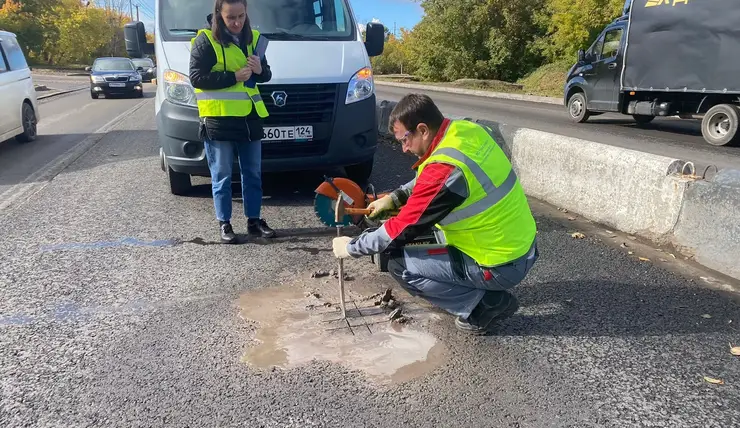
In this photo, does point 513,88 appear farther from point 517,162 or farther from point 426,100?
point 426,100

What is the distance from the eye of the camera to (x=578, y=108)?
14.7m

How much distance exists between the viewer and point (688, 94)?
11.1m

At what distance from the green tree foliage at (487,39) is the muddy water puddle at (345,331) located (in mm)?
27294

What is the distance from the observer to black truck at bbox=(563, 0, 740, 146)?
1009 centimetres

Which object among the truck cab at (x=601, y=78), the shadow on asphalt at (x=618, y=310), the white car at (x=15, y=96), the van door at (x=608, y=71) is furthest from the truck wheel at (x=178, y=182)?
the van door at (x=608, y=71)

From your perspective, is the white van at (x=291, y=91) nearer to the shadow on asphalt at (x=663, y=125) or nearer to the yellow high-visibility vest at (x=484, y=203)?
the yellow high-visibility vest at (x=484, y=203)

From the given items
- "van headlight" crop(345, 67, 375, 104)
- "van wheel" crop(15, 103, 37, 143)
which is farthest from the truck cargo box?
A: "van wheel" crop(15, 103, 37, 143)

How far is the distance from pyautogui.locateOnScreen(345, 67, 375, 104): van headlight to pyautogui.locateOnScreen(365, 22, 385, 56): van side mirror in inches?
27.7

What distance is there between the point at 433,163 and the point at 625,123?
45.0 feet

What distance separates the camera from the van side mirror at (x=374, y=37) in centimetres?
657

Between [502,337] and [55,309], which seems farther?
[55,309]

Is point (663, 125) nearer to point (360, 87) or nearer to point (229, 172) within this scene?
point (360, 87)

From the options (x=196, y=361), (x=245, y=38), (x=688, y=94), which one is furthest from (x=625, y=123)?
(x=196, y=361)

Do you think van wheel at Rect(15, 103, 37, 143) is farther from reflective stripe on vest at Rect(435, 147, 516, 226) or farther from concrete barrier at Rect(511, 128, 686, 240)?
reflective stripe on vest at Rect(435, 147, 516, 226)
